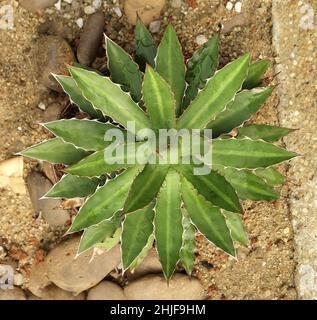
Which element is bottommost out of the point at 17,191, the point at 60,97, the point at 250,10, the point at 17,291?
the point at 17,291

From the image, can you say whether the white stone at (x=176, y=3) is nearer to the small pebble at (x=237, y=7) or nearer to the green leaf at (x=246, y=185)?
the small pebble at (x=237, y=7)

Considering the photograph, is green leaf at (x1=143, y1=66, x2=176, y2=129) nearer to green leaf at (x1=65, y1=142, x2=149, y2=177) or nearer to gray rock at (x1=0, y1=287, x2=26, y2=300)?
green leaf at (x1=65, y1=142, x2=149, y2=177)

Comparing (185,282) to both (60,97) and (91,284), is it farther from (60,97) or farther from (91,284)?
(60,97)

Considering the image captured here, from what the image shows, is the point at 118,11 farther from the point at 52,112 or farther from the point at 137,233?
the point at 137,233

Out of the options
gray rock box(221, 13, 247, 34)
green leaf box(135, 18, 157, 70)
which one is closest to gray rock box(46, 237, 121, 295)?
green leaf box(135, 18, 157, 70)

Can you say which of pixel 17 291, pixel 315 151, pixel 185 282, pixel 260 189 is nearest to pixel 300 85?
pixel 315 151

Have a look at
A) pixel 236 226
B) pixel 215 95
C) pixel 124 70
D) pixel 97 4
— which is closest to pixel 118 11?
pixel 97 4
